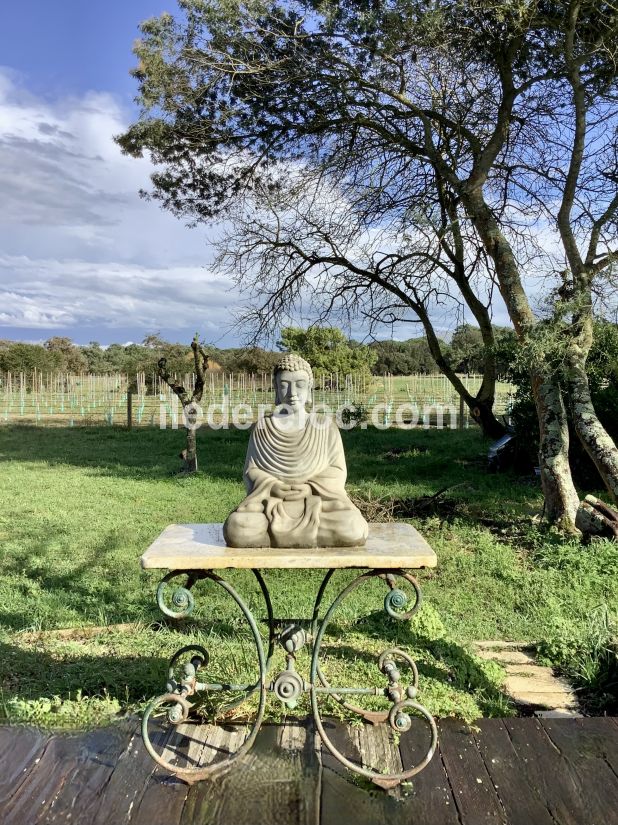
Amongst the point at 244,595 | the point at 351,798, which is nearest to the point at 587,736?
the point at 351,798

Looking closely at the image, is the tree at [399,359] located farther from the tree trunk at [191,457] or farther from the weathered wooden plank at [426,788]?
the weathered wooden plank at [426,788]

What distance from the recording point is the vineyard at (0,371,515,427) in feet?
53.8

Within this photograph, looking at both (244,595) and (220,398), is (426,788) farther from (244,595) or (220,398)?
(220,398)

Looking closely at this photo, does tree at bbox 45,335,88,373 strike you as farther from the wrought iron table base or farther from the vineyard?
the wrought iron table base

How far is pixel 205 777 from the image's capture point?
2.40 m

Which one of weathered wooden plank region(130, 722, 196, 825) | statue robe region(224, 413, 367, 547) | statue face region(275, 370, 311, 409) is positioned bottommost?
weathered wooden plank region(130, 722, 196, 825)

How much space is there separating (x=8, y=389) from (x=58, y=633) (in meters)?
19.2

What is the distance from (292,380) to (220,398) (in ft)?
54.7

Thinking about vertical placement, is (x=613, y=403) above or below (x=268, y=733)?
above

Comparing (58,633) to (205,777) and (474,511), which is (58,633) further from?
(474,511)

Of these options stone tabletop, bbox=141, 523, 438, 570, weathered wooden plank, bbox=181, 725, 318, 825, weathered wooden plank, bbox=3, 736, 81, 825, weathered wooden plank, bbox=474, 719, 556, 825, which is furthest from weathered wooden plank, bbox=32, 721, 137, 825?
weathered wooden plank, bbox=474, 719, 556, 825

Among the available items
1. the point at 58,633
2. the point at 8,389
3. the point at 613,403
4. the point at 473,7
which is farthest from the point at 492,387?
the point at 8,389

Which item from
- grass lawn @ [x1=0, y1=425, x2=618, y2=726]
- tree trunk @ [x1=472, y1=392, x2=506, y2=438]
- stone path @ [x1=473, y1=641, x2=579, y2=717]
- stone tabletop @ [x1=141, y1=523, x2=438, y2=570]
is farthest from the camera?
tree trunk @ [x1=472, y1=392, x2=506, y2=438]

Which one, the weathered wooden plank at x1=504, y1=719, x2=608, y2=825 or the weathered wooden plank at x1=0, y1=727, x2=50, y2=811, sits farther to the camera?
the weathered wooden plank at x1=0, y1=727, x2=50, y2=811
